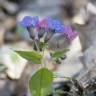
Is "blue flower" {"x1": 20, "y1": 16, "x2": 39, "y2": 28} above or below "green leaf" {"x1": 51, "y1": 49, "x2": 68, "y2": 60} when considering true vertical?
above

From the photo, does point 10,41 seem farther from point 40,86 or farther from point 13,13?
point 40,86

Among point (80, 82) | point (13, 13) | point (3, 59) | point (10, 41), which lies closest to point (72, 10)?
point (13, 13)

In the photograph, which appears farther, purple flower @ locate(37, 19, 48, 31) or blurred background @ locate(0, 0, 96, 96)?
blurred background @ locate(0, 0, 96, 96)

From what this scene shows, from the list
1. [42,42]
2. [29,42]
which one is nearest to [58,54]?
[42,42]

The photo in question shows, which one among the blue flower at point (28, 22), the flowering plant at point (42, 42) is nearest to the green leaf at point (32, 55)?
the flowering plant at point (42, 42)

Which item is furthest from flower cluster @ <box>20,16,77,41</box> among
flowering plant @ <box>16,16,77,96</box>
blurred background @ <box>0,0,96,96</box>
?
blurred background @ <box>0,0,96,96</box>

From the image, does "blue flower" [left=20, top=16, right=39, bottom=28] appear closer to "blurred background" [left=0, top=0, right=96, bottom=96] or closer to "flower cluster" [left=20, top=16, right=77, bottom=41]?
"flower cluster" [left=20, top=16, right=77, bottom=41]

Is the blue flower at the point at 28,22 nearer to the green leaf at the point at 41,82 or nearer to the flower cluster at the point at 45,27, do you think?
the flower cluster at the point at 45,27
